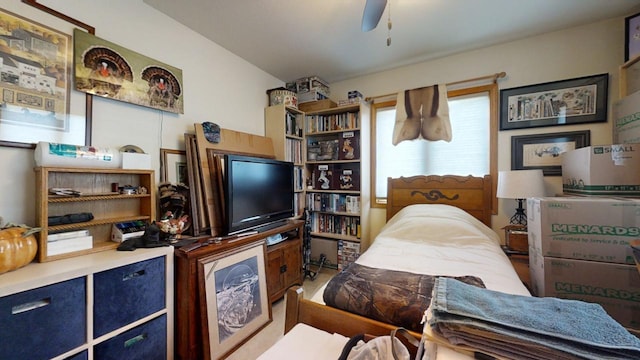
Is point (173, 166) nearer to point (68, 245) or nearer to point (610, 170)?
point (68, 245)

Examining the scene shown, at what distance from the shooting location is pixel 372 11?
138 cm

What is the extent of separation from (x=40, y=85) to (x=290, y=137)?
6.62 feet

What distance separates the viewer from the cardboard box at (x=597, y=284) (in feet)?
4.30

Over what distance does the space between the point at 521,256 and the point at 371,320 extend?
71.3 inches

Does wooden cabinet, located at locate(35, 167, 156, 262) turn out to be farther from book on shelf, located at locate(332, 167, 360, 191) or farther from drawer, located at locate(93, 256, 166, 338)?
book on shelf, located at locate(332, 167, 360, 191)

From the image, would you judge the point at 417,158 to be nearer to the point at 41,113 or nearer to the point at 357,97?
the point at 357,97

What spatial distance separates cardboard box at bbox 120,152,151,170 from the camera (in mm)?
1495

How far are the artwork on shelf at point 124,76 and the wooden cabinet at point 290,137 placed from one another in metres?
1.08

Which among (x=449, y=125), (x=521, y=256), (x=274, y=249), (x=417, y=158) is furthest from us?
(x=417, y=158)

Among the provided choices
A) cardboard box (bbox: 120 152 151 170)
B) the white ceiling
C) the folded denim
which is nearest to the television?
cardboard box (bbox: 120 152 151 170)

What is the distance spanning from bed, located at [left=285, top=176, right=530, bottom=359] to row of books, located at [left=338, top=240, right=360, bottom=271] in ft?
1.84

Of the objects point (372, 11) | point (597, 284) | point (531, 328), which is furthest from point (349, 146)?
point (531, 328)

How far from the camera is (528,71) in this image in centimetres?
226

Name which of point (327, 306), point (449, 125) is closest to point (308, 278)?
point (327, 306)
